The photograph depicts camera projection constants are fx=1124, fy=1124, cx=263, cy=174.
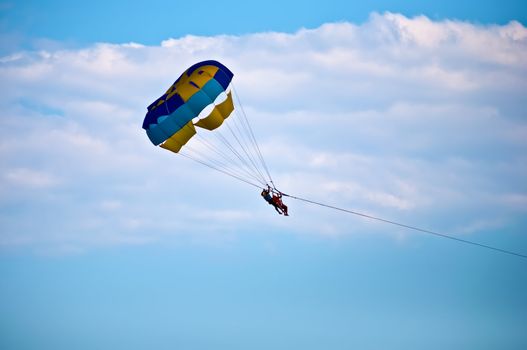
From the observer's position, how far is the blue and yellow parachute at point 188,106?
58844 millimetres

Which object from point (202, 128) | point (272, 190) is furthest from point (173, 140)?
point (272, 190)

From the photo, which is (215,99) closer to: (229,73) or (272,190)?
(229,73)

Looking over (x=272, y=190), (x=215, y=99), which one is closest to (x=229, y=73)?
(x=215, y=99)

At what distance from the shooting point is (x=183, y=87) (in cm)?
5928

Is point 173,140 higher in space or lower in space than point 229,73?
lower

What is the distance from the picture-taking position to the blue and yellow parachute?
58844 millimetres

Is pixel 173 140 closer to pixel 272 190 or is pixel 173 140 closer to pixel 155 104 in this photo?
pixel 155 104

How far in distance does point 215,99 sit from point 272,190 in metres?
5.72

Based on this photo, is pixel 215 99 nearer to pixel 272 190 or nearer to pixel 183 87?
pixel 183 87

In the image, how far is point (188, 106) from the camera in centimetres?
5878

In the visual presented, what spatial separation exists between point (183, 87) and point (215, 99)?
1800 millimetres

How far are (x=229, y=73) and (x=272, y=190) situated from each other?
273 inches

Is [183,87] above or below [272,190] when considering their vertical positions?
above

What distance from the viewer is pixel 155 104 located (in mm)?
60625
